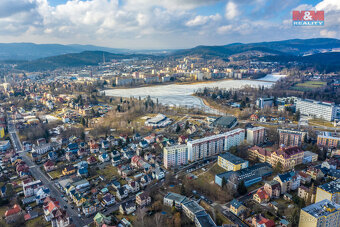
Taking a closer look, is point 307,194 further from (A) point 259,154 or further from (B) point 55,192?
(B) point 55,192

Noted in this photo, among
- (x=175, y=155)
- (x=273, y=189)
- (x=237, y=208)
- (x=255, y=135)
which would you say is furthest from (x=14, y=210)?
(x=255, y=135)

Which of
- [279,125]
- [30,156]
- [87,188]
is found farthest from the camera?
[279,125]

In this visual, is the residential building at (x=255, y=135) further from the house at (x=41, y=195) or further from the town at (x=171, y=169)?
the house at (x=41, y=195)

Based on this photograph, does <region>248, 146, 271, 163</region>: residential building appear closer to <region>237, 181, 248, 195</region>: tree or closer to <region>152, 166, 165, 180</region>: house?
<region>237, 181, 248, 195</region>: tree

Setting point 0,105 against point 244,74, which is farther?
point 244,74

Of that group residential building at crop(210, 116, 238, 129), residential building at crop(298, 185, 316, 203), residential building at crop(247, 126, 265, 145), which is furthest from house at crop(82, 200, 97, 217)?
residential building at crop(210, 116, 238, 129)

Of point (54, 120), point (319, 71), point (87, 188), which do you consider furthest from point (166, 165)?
point (319, 71)

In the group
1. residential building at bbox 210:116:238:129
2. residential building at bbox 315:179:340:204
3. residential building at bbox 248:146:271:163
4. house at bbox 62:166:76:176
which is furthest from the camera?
residential building at bbox 210:116:238:129

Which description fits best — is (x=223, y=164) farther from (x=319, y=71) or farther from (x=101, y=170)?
(x=319, y=71)
